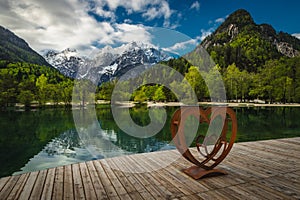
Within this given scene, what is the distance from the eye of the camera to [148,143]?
893 centimetres

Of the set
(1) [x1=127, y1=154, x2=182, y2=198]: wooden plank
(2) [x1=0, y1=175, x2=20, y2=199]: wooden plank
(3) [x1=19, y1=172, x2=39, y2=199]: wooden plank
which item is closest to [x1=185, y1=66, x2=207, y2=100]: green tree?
(1) [x1=127, y1=154, x2=182, y2=198]: wooden plank

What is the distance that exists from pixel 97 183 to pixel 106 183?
107mm

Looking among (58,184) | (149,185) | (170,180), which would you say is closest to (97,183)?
(58,184)

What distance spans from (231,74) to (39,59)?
62195 mm

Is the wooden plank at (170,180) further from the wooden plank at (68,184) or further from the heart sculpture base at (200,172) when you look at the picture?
the wooden plank at (68,184)

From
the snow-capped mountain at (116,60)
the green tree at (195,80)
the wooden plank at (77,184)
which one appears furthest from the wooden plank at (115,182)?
the green tree at (195,80)

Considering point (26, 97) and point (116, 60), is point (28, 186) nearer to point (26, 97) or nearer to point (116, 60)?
point (116, 60)

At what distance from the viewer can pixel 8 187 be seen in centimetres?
264

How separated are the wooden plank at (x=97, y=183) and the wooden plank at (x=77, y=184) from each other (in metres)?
0.15

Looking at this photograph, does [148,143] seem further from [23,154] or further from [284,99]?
[284,99]

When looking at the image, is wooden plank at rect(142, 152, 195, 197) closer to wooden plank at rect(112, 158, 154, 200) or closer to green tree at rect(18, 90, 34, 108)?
wooden plank at rect(112, 158, 154, 200)

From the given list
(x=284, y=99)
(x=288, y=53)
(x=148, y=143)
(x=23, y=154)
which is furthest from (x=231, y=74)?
(x=288, y=53)

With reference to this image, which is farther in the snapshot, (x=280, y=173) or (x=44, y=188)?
(x=280, y=173)

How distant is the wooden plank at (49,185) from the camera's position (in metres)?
2.41
